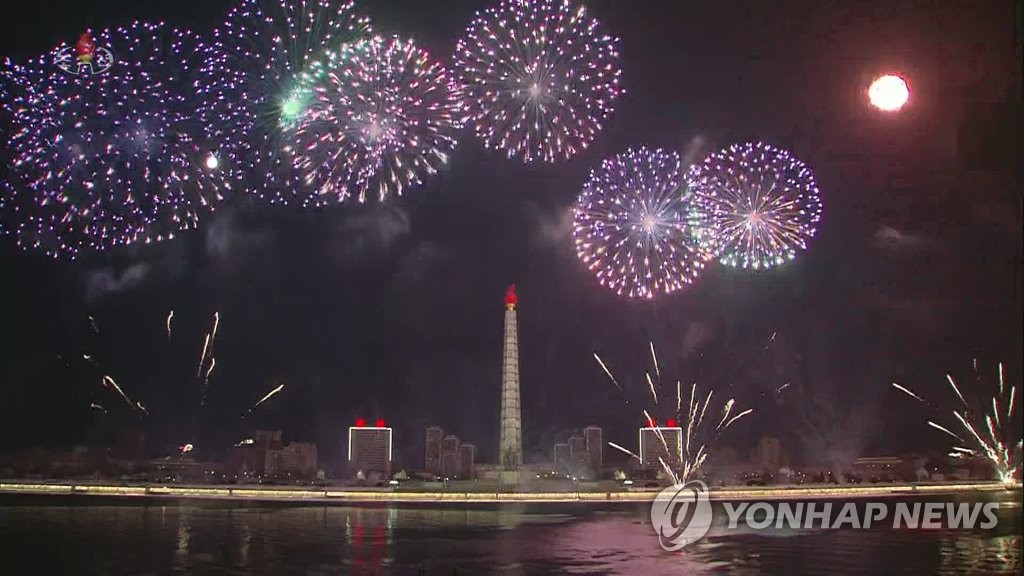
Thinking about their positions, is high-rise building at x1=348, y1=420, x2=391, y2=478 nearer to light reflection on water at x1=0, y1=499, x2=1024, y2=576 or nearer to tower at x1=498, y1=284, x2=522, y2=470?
tower at x1=498, y1=284, x2=522, y2=470

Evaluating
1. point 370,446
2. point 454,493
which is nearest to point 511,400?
point 454,493

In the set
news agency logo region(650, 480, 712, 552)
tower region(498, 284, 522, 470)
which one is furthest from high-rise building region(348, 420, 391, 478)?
news agency logo region(650, 480, 712, 552)

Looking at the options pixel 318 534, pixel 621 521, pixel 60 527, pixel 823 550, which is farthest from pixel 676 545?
pixel 60 527

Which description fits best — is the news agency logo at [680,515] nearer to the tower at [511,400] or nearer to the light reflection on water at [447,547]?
the light reflection on water at [447,547]

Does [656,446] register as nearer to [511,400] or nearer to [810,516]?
[511,400]

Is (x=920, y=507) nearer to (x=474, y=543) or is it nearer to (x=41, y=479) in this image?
(x=474, y=543)

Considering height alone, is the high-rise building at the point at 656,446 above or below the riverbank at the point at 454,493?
above

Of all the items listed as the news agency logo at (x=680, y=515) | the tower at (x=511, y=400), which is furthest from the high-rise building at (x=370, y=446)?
the news agency logo at (x=680, y=515)
